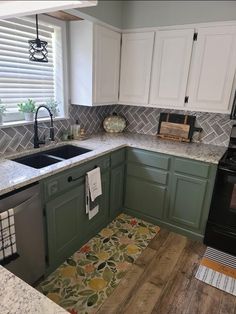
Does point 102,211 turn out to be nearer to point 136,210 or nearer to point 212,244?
point 136,210

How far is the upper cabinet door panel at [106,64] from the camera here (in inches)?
94.3

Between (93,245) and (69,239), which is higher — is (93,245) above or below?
below

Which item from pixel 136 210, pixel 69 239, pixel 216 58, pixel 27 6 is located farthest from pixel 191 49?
pixel 69 239

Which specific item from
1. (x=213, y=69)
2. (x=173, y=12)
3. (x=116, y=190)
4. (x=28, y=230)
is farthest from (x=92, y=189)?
(x=173, y=12)

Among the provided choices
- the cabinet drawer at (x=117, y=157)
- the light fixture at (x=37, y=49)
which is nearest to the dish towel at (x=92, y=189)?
→ the cabinet drawer at (x=117, y=157)

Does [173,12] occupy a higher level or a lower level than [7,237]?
higher

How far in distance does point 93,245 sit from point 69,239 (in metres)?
0.35

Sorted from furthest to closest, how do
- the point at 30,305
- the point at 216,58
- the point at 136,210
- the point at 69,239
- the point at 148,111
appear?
the point at 148,111
the point at 136,210
the point at 216,58
the point at 69,239
the point at 30,305

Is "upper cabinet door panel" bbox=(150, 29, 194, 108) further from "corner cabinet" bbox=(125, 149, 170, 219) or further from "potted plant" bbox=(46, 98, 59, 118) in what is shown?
"potted plant" bbox=(46, 98, 59, 118)

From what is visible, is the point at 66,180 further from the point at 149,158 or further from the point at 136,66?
the point at 136,66

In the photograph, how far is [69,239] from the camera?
2.00m

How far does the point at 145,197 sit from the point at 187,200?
0.49 meters

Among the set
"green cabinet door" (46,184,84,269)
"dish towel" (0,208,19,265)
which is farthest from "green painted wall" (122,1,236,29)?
"dish towel" (0,208,19,265)

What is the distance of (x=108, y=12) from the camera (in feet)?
7.97
